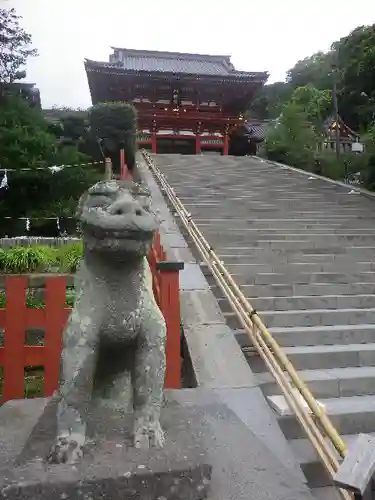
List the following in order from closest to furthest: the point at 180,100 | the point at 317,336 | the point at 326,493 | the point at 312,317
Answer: the point at 326,493 < the point at 317,336 < the point at 312,317 < the point at 180,100

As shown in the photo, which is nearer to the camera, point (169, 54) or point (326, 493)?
point (326, 493)

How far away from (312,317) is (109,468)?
339 centimetres

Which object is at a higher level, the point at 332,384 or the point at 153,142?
the point at 153,142

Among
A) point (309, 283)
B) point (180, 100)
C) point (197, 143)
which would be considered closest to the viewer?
point (309, 283)

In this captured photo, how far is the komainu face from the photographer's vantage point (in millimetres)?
1771

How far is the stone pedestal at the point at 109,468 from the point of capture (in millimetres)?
1673

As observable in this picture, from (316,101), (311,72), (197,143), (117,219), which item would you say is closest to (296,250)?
(117,219)

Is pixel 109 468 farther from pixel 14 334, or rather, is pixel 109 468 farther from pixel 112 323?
pixel 14 334

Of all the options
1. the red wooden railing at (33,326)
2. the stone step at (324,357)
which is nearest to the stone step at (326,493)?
the stone step at (324,357)

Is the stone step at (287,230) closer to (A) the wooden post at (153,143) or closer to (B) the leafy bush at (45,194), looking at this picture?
(B) the leafy bush at (45,194)

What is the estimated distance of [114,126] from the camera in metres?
16.6

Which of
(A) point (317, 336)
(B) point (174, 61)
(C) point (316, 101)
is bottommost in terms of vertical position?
(A) point (317, 336)

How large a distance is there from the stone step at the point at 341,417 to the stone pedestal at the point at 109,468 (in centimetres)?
130

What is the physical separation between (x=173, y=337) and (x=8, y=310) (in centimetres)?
131
